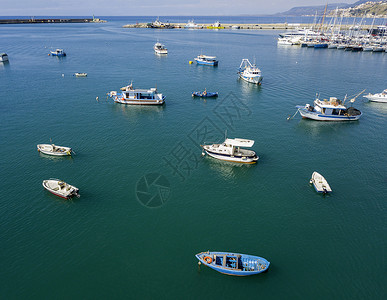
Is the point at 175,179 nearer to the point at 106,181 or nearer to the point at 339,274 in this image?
the point at 106,181

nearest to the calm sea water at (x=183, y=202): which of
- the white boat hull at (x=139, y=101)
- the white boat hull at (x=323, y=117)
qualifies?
the white boat hull at (x=139, y=101)

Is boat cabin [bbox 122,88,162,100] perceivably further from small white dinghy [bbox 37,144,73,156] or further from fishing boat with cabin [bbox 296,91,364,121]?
fishing boat with cabin [bbox 296,91,364,121]

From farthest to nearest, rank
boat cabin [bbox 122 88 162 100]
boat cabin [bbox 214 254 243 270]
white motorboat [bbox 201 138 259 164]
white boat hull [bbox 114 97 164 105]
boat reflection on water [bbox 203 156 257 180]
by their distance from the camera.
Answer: white boat hull [bbox 114 97 164 105], boat cabin [bbox 122 88 162 100], white motorboat [bbox 201 138 259 164], boat reflection on water [bbox 203 156 257 180], boat cabin [bbox 214 254 243 270]

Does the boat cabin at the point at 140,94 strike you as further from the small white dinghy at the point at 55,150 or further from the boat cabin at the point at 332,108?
the boat cabin at the point at 332,108

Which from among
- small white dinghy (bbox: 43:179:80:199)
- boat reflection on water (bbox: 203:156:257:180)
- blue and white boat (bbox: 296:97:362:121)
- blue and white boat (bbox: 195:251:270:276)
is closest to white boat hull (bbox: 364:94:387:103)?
blue and white boat (bbox: 296:97:362:121)

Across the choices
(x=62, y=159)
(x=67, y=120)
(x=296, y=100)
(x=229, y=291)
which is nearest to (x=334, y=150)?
(x=296, y=100)

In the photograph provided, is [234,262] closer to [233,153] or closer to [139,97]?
[233,153]
